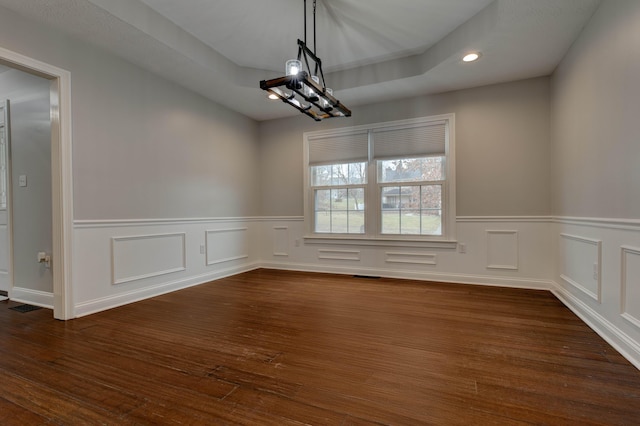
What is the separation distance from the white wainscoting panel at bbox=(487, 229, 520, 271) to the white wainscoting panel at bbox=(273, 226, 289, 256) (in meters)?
2.89

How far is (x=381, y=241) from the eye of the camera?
14.6 ft

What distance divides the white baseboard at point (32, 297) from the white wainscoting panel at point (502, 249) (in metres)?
4.80

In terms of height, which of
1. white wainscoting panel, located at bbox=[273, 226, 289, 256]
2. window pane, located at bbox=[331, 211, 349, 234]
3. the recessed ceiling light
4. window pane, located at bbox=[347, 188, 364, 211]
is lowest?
white wainscoting panel, located at bbox=[273, 226, 289, 256]

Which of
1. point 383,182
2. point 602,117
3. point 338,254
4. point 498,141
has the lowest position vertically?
point 338,254

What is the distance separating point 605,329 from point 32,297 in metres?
5.03

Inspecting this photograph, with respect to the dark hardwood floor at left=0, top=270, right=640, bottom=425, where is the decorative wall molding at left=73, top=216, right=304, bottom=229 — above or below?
above

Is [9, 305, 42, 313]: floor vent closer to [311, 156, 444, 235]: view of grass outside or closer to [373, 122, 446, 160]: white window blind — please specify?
[311, 156, 444, 235]: view of grass outside

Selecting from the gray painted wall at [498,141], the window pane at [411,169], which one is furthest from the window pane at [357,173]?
the gray painted wall at [498,141]

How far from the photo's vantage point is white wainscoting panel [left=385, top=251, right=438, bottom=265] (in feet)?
13.6

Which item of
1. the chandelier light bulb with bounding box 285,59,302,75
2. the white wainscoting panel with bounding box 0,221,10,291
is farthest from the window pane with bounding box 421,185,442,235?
the white wainscoting panel with bounding box 0,221,10,291

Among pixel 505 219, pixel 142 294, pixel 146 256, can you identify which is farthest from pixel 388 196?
pixel 142 294

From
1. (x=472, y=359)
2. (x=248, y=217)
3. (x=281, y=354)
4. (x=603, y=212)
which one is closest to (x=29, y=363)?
(x=281, y=354)

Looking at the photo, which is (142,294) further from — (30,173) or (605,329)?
(605,329)

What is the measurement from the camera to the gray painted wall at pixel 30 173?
3.06 m
